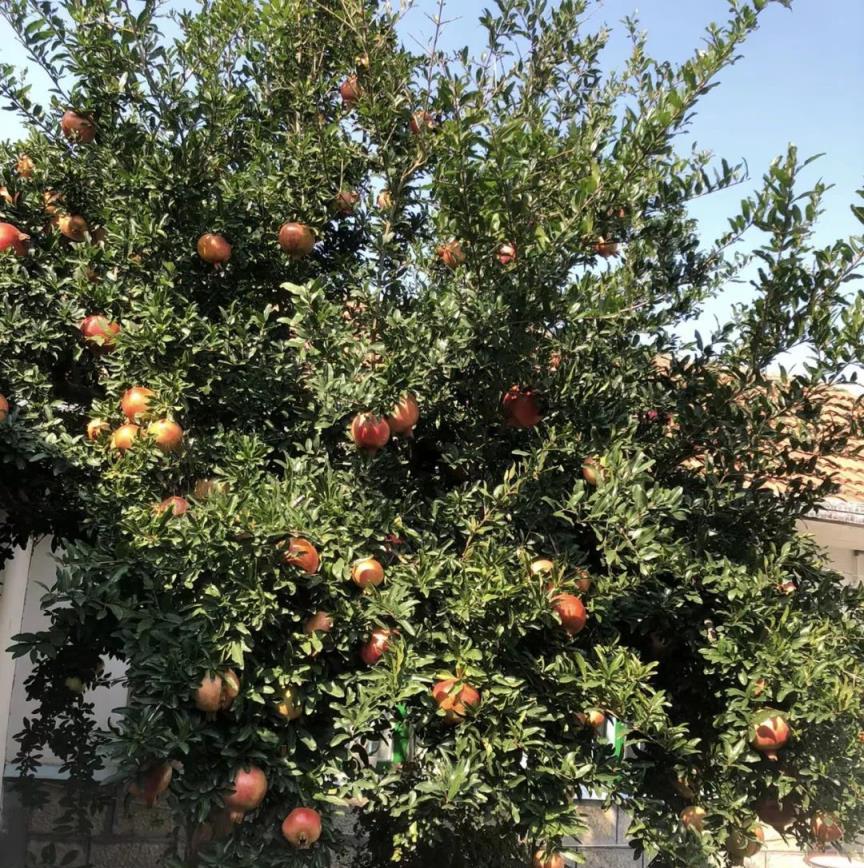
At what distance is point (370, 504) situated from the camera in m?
3.03

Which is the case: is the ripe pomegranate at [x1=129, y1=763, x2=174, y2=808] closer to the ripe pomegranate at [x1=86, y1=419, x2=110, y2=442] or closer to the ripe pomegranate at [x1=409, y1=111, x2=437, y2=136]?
the ripe pomegranate at [x1=86, y1=419, x2=110, y2=442]

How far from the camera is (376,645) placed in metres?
2.82

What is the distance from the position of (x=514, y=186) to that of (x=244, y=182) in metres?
1.09

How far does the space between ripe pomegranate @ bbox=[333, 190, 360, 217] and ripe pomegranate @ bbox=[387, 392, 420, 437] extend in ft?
3.10

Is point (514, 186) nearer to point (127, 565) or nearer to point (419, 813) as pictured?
point (127, 565)

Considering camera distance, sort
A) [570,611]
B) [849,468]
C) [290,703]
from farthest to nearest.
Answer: [849,468]
[570,611]
[290,703]

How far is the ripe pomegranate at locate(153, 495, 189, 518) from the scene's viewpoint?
2859 millimetres

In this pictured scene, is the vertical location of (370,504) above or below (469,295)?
below

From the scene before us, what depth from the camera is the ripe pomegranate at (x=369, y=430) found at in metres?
3.02

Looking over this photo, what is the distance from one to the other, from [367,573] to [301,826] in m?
0.73

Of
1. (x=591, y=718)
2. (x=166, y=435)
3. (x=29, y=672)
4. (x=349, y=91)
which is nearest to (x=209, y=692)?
(x=166, y=435)

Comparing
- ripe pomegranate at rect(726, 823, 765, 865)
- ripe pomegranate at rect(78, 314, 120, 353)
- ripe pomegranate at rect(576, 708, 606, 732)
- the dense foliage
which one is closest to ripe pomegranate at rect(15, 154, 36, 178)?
the dense foliage

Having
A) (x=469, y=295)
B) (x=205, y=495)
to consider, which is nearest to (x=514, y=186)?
(x=469, y=295)

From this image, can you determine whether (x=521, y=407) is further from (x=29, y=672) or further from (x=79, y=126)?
(x=29, y=672)
